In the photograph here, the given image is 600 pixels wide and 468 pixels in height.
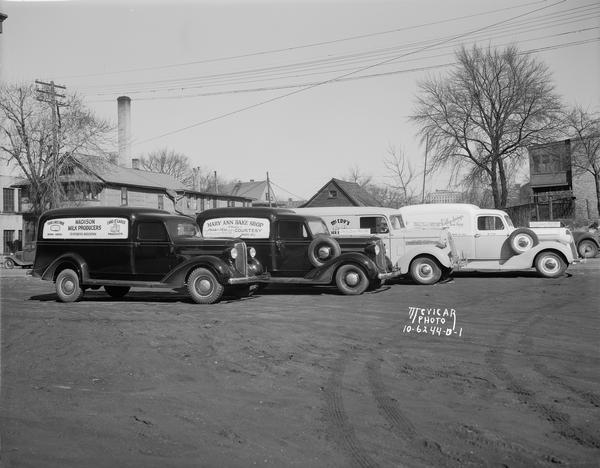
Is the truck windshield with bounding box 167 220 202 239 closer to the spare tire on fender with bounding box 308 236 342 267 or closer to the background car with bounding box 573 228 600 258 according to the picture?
the spare tire on fender with bounding box 308 236 342 267

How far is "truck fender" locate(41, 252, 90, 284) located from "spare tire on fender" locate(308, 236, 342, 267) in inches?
190

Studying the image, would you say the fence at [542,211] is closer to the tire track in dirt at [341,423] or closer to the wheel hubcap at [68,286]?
the wheel hubcap at [68,286]

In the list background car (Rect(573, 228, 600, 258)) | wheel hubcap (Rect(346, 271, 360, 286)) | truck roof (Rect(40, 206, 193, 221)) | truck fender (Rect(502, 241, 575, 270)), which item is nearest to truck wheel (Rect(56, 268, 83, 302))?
truck roof (Rect(40, 206, 193, 221))

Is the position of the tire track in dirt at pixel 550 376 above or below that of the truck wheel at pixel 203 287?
below

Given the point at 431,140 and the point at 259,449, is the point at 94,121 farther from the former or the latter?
the point at 259,449

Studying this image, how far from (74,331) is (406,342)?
4.59 metres

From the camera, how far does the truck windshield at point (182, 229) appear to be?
438 inches

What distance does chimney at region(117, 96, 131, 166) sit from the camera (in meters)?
14.2

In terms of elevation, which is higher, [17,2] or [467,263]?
[17,2]

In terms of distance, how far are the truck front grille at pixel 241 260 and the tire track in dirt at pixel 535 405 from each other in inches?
230

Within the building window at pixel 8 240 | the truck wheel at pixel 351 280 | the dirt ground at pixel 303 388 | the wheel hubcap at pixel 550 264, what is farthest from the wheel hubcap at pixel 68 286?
the building window at pixel 8 240

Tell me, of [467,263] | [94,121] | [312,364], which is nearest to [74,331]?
[312,364]

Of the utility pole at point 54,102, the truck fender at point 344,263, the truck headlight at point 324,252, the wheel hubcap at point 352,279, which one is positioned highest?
the utility pole at point 54,102

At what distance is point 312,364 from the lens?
5.63m
